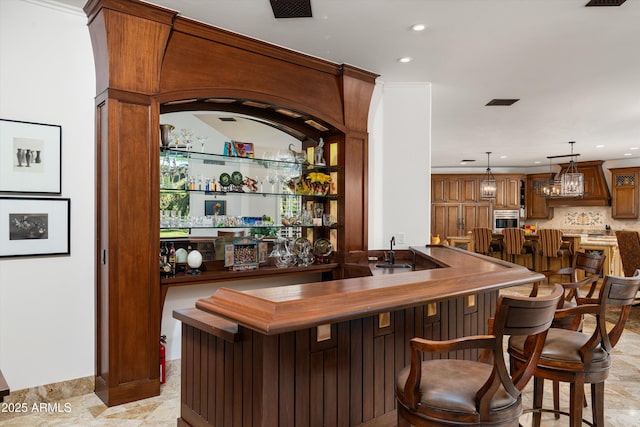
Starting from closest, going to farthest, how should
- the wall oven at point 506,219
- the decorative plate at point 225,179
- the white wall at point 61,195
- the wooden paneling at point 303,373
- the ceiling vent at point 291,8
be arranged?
the wooden paneling at point 303,373
the white wall at point 61,195
the ceiling vent at point 291,8
the decorative plate at point 225,179
the wall oven at point 506,219

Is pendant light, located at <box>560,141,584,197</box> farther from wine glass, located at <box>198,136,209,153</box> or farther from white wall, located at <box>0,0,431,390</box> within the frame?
white wall, located at <box>0,0,431,390</box>

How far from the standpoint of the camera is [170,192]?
3.49 meters

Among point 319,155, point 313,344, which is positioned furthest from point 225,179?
point 313,344

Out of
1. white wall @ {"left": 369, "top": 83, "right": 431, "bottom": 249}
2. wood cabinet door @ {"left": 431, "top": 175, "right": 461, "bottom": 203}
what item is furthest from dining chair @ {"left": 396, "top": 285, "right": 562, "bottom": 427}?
wood cabinet door @ {"left": 431, "top": 175, "right": 461, "bottom": 203}

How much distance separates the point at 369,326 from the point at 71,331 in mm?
2144

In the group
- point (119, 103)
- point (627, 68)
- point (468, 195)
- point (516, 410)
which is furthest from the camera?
point (468, 195)

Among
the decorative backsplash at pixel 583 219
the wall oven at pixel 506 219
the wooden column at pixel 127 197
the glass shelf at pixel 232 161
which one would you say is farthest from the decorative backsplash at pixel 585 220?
the wooden column at pixel 127 197

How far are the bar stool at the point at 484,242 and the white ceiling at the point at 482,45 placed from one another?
3537mm

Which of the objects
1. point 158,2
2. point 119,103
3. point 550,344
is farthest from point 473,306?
point 158,2

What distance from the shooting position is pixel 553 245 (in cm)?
852

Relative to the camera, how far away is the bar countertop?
159cm

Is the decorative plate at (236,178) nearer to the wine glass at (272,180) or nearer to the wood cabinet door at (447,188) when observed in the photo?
the wine glass at (272,180)

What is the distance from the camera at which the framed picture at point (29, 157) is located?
2855mm

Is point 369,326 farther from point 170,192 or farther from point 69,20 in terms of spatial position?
point 69,20
